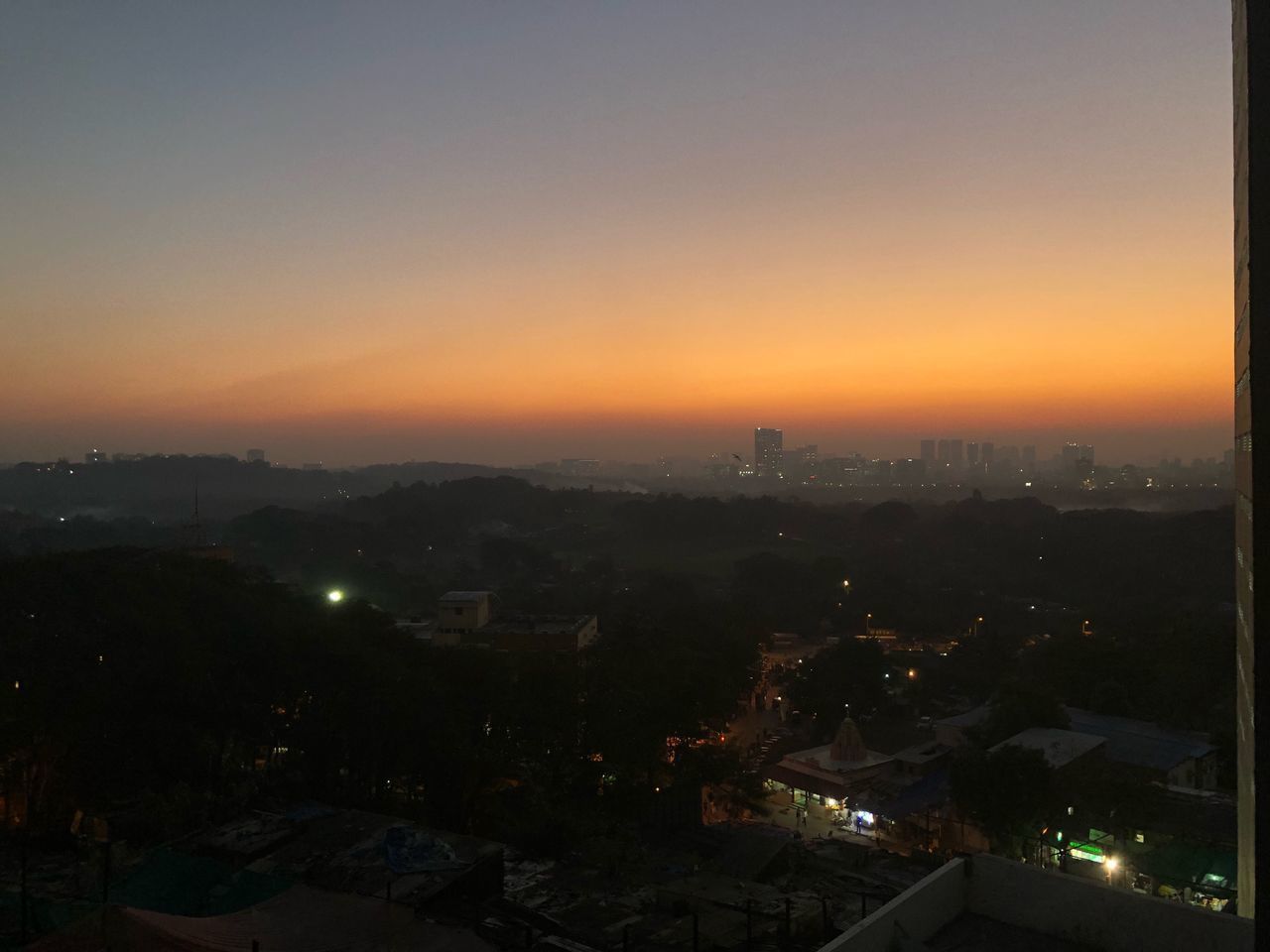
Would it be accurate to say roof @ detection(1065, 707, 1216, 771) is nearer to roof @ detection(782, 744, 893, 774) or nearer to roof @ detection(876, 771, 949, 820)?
roof @ detection(876, 771, 949, 820)

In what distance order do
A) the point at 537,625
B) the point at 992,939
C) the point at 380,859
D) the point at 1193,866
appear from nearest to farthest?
1. the point at 992,939
2. the point at 380,859
3. the point at 1193,866
4. the point at 537,625

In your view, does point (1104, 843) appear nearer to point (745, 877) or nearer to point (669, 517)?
point (745, 877)

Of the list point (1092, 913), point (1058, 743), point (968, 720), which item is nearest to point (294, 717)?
point (1092, 913)

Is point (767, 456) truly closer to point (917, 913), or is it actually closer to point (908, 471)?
point (908, 471)

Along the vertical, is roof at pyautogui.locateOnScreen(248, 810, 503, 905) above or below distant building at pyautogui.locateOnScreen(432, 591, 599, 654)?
above

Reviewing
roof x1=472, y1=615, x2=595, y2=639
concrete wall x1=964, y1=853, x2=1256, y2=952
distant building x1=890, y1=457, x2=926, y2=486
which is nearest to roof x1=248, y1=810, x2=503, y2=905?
concrete wall x1=964, y1=853, x2=1256, y2=952

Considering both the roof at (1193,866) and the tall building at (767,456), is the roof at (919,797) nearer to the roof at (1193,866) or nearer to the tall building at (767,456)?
the roof at (1193,866)
